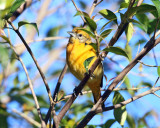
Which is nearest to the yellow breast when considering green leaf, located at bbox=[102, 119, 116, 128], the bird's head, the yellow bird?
the yellow bird

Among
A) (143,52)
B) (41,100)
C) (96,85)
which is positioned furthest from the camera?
(96,85)

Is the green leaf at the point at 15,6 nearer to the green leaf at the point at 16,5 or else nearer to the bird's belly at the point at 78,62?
the green leaf at the point at 16,5

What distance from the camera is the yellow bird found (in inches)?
134

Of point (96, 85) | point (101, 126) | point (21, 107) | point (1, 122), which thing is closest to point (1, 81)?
point (21, 107)

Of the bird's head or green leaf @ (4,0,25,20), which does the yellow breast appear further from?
green leaf @ (4,0,25,20)

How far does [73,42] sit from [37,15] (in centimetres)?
177

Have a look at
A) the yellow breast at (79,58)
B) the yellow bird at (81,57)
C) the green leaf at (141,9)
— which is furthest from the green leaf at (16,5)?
the yellow breast at (79,58)

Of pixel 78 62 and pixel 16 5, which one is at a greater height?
pixel 16 5

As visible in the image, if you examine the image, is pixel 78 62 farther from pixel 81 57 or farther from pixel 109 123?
pixel 109 123

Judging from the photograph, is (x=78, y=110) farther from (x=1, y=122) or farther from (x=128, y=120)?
(x=1, y=122)

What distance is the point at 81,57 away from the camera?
3.46m

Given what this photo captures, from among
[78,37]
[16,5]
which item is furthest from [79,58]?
[16,5]

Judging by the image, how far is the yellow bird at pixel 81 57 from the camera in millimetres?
3398

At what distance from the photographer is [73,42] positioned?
396 cm
